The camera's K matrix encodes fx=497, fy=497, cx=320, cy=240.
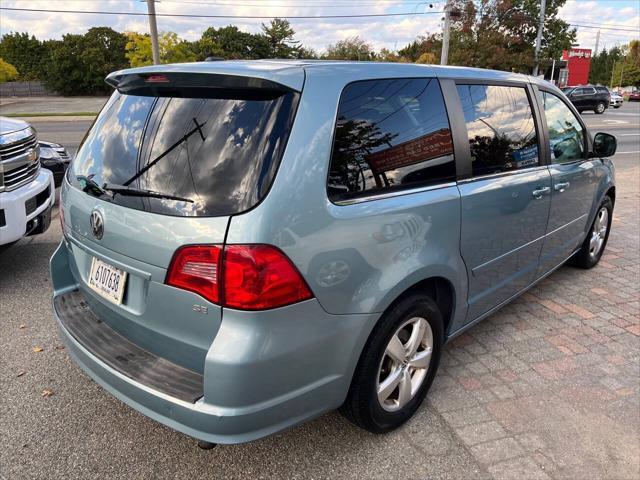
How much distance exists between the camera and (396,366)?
244cm

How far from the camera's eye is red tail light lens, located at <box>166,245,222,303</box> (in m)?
1.81

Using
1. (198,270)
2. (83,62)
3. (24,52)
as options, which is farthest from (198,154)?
(24,52)

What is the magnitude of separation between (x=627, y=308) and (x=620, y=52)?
11428 centimetres

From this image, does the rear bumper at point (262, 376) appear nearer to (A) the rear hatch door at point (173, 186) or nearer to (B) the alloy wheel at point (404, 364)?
(A) the rear hatch door at point (173, 186)

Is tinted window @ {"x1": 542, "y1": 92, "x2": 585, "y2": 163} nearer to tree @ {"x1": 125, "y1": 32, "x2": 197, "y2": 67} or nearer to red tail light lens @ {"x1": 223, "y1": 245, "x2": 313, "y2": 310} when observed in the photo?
red tail light lens @ {"x1": 223, "y1": 245, "x2": 313, "y2": 310}

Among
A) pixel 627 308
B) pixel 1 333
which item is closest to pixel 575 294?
pixel 627 308

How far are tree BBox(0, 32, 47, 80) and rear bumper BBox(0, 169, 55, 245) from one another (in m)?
65.7

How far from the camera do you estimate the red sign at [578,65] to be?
67125 mm

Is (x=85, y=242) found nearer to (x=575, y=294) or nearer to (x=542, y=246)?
(x=542, y=246)

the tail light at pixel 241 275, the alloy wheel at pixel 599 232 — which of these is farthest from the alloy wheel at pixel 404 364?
the alloy wheel at pixel 599 232

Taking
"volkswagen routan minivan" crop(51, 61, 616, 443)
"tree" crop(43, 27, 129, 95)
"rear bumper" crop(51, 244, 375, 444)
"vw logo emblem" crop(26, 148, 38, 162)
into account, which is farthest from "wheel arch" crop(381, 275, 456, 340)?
"tree" crop(43, 27, 129, 95)

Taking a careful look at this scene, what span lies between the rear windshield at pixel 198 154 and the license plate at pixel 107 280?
12.1 inches

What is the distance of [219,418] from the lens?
1827 mm

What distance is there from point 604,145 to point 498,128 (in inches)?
70.3
